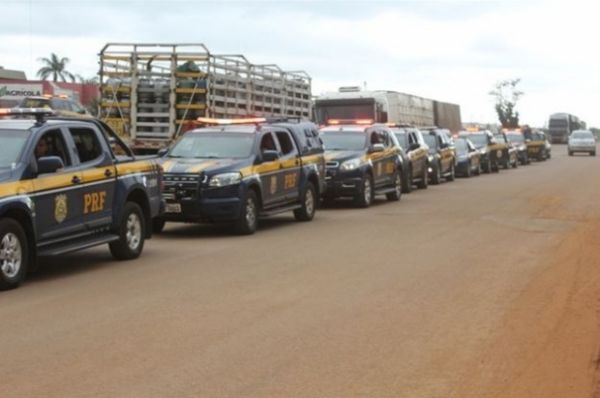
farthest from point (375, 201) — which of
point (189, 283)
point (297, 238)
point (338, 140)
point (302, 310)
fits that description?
point (302, 310)

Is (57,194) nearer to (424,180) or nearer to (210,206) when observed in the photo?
(210,206)

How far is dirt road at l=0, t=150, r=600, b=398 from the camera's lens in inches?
279

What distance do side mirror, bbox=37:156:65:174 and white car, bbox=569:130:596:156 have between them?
63.2 m

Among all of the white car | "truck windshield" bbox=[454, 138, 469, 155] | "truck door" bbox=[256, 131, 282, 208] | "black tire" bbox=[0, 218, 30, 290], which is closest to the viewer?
"black tire" bbox=[0, 218, 30, 290]

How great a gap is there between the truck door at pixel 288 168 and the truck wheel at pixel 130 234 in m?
4.67

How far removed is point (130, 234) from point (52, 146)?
6.12ft

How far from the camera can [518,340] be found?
8.45m

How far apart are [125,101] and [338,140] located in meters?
5.11

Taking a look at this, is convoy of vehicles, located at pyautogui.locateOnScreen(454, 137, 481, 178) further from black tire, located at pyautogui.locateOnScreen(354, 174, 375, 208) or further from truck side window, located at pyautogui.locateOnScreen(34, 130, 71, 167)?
truck side window, located at pyautogui.locateOnScreen(34, 130, 71, 167)

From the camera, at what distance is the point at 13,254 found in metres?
11.0

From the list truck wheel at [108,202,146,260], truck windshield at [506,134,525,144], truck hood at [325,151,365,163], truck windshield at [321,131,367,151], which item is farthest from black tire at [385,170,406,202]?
truck windshield at [506,134,525,144]

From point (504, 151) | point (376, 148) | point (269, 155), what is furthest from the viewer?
point (504, 151)

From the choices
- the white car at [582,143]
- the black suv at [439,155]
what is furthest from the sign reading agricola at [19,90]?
the white car at [582,143]

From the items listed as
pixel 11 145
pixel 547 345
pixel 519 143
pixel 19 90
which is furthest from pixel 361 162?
pixel 519 143
